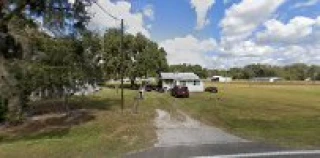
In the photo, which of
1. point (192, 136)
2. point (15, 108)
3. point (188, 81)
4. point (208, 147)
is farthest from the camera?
point (188, 81)

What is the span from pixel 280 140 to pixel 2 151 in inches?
397

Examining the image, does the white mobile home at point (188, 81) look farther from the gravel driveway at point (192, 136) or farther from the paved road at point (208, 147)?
the paved road at point (208, 147)

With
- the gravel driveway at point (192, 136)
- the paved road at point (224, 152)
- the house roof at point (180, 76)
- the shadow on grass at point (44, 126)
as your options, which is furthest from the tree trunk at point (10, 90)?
the house roof at point (180, 76)

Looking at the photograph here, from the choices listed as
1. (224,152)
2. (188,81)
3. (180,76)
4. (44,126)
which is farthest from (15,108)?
(180,76)

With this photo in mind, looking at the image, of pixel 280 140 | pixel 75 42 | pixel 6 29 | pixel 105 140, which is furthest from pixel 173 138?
pixel 75 42

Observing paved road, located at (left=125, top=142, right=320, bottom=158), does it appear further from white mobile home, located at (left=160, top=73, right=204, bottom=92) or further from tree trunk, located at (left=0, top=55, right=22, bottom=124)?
white mobile home, located at (left=160, top=73, right=204, bottom=92)

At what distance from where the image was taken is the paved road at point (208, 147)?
45.1ft

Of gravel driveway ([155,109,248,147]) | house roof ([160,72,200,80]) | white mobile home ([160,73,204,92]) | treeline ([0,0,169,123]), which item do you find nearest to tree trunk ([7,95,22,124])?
treeline ([0,0,169,123])

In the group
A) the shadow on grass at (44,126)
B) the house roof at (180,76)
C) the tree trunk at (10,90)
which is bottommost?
the shadow on grass at (44,126)

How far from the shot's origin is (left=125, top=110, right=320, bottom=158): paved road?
45.1ft

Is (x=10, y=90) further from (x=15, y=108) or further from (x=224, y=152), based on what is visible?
(x=224, y=152)

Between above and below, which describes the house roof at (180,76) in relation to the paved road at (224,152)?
above

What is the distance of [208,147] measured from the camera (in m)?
15.4

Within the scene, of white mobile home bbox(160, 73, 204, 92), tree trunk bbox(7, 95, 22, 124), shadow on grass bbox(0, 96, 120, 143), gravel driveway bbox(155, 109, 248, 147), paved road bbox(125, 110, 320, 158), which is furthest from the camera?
white mobile home bbox(160, 73, 204, 92)
